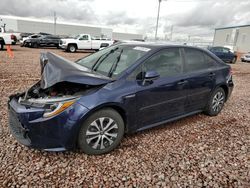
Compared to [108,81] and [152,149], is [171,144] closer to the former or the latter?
[152,149]

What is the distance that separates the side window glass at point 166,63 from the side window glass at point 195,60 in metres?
0.22

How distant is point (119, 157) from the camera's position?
260 cm

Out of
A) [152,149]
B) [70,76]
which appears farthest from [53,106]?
[152,149]

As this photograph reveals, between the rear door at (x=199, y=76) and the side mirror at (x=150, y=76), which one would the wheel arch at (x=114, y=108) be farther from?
the rear door at (x=199, y=76)

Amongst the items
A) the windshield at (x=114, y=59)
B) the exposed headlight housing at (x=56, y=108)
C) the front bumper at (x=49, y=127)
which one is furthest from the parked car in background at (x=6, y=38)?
the exposed headlight housing at (x=56, y=108)

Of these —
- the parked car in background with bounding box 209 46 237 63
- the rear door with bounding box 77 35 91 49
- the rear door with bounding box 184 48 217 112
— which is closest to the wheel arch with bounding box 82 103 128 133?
the rear door with bounding box 184 48 217 112

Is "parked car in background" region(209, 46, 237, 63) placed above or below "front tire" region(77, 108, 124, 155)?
above

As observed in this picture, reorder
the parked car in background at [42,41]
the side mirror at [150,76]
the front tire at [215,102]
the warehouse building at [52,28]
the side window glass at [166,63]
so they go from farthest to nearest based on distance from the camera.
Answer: the warehouse building at [52,28] → the parked car in background at [42,41] → the front tire at [215,102] → the side window glass at [166,63] → the side mirror at [150,76]

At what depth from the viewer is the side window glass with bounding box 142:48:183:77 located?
2.91 metres

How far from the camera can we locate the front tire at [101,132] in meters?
2.41

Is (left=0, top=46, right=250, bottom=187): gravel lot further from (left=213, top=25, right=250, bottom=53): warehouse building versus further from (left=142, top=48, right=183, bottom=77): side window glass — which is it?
(left=213, top=25, right=250, bottom=53): warehouse building

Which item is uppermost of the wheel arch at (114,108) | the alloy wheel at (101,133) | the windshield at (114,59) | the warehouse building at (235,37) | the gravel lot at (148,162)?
the warehouse building at (235,37)

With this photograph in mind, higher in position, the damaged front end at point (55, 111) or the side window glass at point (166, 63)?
the side window glass at point (166, 63)

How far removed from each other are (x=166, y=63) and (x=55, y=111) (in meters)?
1.89
